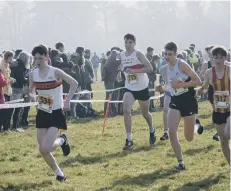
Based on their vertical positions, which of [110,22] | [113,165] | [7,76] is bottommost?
[113,165]

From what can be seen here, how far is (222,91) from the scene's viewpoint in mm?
6855

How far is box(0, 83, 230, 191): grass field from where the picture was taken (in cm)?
704

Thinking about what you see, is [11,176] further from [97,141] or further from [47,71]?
[97,141]

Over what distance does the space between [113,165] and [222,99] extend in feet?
7.56

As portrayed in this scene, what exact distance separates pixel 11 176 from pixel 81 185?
121 centimetres

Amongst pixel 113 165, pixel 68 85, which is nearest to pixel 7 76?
pixel 68 85

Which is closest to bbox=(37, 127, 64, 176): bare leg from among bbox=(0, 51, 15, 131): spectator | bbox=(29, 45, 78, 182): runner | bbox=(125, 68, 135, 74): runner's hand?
bbox=(29, 45, 78, 182): runner

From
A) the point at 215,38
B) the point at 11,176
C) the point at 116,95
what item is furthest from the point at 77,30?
the point at 11,176

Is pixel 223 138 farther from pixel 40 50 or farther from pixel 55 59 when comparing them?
pixel 55 59

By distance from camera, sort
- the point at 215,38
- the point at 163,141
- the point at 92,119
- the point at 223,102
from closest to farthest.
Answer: the point at 223,102 → the point at 163,141 → the point at 92,119 → the point at 215,38

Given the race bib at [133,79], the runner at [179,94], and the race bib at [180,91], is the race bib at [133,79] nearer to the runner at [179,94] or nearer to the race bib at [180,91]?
the runner at [179,94]

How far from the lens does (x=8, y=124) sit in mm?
12133

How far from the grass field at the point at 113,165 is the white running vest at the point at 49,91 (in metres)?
1.00

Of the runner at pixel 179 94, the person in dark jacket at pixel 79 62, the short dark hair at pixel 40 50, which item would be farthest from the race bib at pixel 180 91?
the person in dark jacket at pixel 79 62
